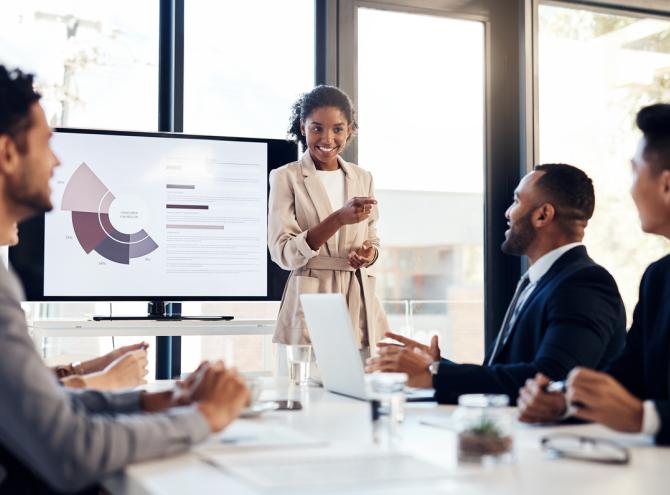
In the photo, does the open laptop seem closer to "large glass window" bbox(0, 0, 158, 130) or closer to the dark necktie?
the dark necktie

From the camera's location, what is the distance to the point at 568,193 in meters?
2.38

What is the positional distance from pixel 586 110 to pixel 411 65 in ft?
3.22

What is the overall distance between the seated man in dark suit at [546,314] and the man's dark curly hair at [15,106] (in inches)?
36.3

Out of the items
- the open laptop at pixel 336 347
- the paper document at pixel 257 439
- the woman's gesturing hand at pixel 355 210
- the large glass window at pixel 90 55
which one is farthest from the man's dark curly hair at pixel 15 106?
the large glass window at pixel 90 55

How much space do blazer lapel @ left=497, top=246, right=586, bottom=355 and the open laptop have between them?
30cm

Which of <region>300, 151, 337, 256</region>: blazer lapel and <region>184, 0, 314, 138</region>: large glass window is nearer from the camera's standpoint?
<region>300, 151, 337, 256</region>: blazer lapel

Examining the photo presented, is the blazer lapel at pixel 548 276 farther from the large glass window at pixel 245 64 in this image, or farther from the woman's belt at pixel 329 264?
the large glass window at pixel 245 64

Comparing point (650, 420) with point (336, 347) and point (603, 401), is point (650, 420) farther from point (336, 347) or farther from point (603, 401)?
point (336, 347)

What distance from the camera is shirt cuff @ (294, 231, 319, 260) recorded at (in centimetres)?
312

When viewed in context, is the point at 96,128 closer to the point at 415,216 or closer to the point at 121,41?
the point at 121,41

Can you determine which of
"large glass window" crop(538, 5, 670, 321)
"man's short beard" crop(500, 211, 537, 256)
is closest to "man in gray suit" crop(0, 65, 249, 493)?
"man's short beard" crop(500, 211, 537, 256)

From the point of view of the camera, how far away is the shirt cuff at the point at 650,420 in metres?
1.35

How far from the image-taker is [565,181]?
7.84 ft

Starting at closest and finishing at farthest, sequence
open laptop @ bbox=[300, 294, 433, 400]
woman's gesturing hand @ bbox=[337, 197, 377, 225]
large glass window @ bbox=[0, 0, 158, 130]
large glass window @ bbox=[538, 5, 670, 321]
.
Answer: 1. open laptop @ bbox=[300, 294, 433, 400]
2. woman's gesturing hand @ bbox=[337, 197, 377, 225]
3. large glass window @ bbox=[0, 0, 158, 130]
4. large glass window @ bbox=[538, 5, 670, 321]
